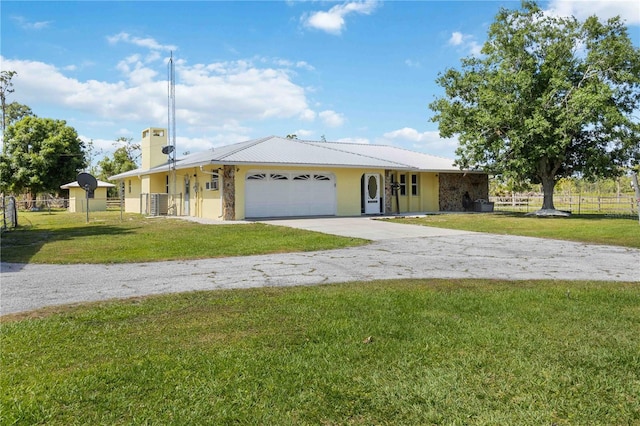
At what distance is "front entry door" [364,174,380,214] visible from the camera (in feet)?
77.5

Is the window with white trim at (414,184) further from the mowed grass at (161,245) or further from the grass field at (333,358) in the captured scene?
the grass field at (333,358)

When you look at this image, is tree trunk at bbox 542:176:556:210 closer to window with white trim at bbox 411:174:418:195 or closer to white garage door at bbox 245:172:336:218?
window with white trim at bbox 411:174:418:195

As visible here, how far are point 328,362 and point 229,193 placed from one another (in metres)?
16.9

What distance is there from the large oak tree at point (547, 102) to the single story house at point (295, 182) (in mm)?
3867

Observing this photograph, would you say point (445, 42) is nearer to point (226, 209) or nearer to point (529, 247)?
point (529, 247)

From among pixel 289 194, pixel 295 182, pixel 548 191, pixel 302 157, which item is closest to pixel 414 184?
pixel 548 191

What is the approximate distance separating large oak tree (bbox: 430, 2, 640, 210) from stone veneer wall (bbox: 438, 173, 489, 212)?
369cm

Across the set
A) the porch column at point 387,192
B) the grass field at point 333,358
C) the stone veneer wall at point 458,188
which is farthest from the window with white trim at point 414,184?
the grass field at point 333,358

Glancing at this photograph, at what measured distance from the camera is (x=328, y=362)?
3.37 m

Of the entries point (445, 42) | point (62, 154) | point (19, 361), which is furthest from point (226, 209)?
point (62, 154)

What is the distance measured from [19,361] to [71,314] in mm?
1341

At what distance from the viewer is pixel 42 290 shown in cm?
602

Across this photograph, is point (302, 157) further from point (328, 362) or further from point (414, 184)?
point (328, 362)

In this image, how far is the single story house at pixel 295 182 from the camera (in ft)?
66.3
